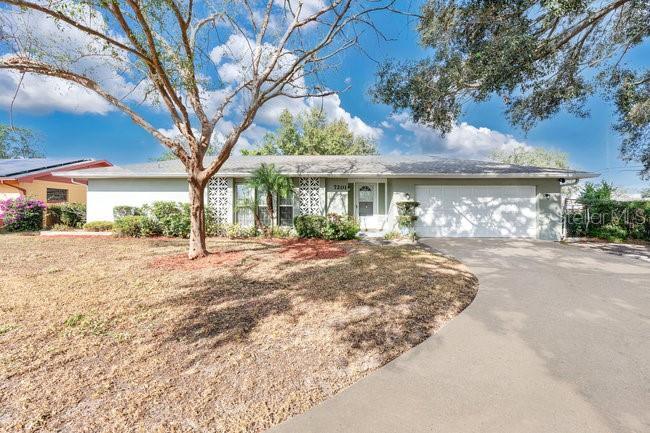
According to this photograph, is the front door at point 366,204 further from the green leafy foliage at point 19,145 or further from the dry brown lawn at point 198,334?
the green leafy foliage at point 19,145

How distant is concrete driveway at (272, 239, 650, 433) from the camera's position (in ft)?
6.47

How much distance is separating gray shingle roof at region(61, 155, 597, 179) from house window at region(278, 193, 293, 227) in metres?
1.17

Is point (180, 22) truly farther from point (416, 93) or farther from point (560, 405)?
point (560, 405)

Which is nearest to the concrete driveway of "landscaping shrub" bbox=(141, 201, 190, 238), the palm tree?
the palm tree

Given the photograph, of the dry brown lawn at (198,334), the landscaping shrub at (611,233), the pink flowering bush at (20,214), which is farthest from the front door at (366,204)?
the pink flowering bush at (20,214)

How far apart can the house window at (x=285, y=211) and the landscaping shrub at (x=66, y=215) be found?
938 centimetres

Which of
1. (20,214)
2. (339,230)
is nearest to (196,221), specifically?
(339,230)

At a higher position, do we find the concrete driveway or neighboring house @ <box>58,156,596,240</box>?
neighboring house @ <box>58,156,596,240</box>

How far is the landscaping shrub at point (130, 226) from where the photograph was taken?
10539mm

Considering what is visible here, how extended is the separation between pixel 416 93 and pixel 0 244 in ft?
44.6

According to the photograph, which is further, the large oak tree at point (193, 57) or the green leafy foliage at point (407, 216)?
the green leafy foliage at point (407, 216)

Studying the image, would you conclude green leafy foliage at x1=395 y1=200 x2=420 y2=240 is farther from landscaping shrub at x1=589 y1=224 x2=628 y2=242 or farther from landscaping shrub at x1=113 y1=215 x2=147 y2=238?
landscaping shrub at x1=113 y1=215 x2=147 y2=238

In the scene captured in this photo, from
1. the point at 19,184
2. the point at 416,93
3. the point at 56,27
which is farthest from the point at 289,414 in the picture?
the point at 19,184

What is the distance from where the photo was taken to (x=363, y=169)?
11578 millimetres
